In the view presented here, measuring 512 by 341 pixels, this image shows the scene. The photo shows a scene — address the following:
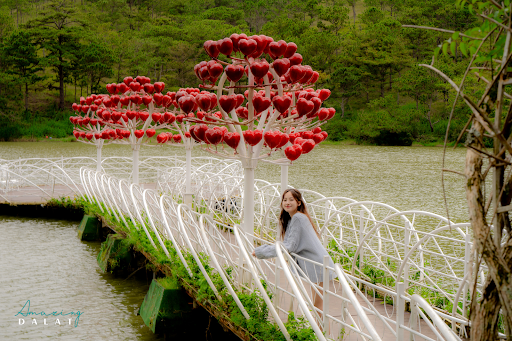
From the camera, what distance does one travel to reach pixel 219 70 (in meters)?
4.14

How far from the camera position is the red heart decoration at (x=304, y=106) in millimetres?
4270

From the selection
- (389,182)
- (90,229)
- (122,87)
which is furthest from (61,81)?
→ (122,87)

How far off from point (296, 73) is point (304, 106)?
0.95 feet

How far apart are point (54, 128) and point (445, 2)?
37.3 metres

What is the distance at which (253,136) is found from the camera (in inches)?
163

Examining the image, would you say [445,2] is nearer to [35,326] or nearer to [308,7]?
[308,7]

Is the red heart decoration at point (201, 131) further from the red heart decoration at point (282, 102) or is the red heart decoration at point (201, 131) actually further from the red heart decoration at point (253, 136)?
the red heart decoration at point (282, 102)

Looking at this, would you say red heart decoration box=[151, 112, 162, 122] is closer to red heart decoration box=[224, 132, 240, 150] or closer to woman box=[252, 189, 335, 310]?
red heart decoration box=[224, 132, 240, 150]

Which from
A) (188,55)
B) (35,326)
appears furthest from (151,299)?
(188,55)

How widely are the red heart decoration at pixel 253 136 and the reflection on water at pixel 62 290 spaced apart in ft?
7.06

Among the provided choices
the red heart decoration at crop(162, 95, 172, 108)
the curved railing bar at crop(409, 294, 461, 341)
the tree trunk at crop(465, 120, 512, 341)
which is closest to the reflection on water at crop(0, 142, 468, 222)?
the red heart decoration at crop(162, 95, 172, 108)

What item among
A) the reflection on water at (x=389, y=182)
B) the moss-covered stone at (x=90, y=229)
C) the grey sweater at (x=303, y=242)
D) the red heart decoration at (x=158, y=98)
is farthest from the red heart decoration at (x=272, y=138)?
the reflection on water at (x=389, y=182)

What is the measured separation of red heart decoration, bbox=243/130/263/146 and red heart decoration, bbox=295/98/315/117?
40cm

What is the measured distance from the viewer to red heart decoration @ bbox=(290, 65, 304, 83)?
4320 millimetres
